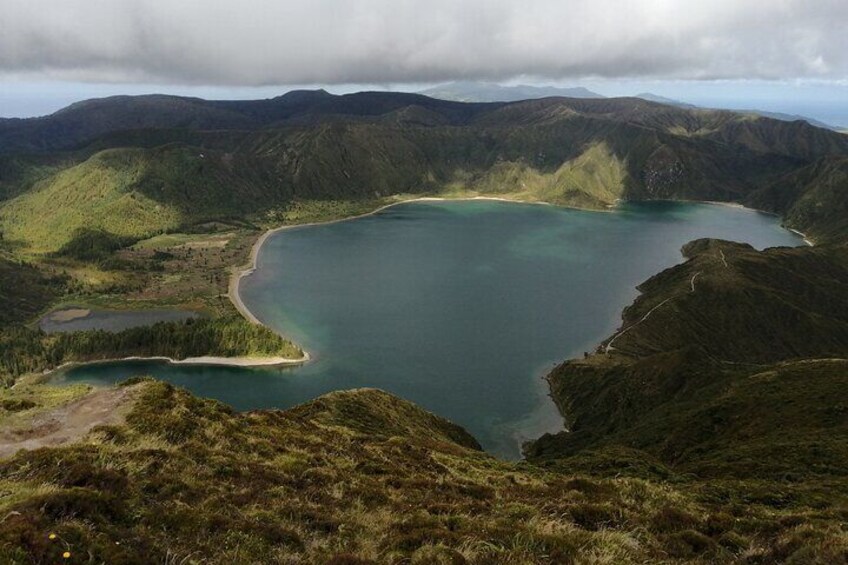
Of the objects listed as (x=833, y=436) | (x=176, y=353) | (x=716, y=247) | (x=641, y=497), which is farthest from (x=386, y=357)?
(x=716, y=247)

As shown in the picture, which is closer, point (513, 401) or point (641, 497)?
point (641, 497)

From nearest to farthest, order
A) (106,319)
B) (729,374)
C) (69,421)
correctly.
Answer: (69,421) → (729,374) → (106,319)

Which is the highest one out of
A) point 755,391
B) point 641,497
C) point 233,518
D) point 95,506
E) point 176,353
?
point 95,506

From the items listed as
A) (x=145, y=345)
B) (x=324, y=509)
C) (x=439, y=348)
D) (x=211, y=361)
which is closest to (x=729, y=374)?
(x=439, y=348)

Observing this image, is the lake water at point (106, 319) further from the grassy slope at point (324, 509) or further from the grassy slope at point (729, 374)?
the grassy slope at point (324, 509)

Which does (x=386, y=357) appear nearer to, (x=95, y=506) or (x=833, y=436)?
(x=833, y=436)

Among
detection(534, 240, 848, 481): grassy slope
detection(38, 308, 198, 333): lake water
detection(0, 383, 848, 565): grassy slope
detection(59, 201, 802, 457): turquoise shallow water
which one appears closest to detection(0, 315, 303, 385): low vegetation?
detection(59, 201, 802, 457): turquoise shallow water

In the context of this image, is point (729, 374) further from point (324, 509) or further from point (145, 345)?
point (145, 345)
